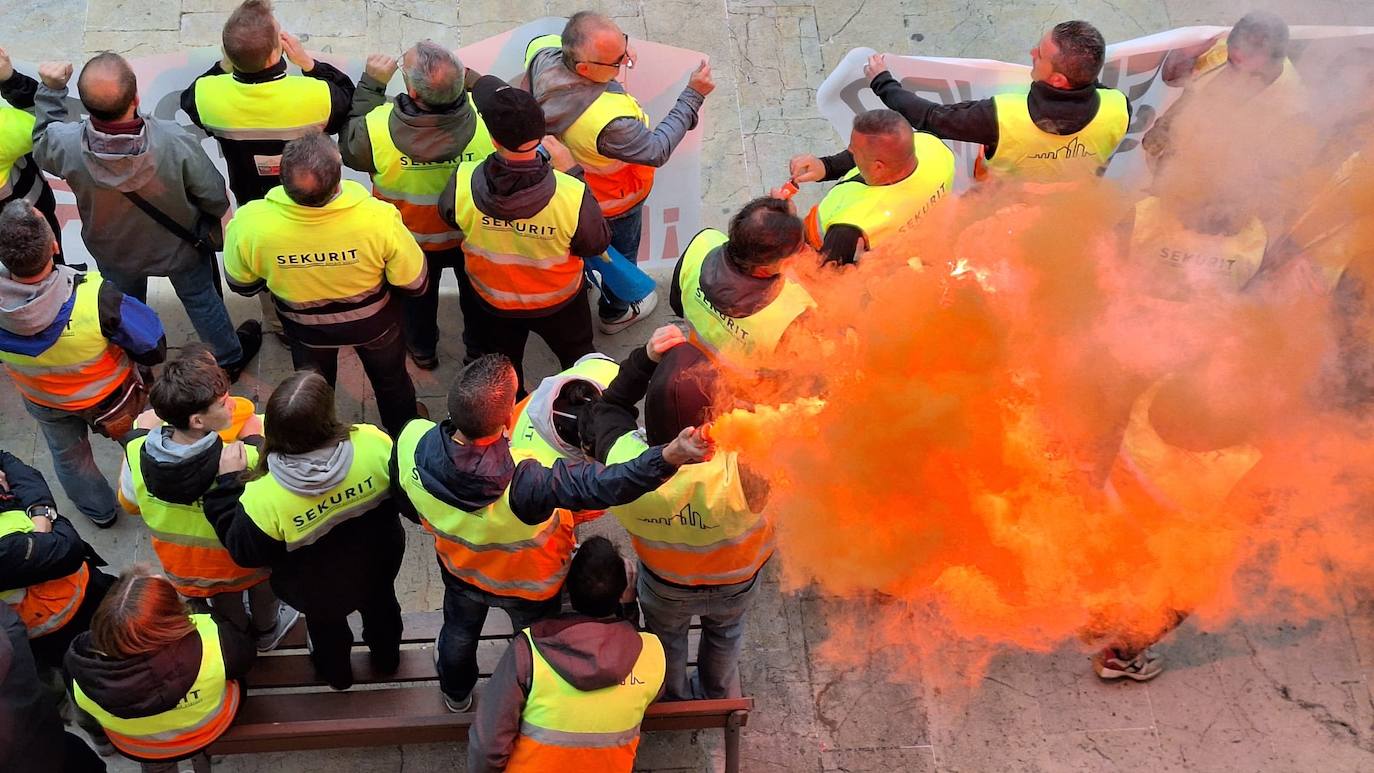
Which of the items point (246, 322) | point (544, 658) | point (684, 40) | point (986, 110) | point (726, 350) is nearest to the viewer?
point (544, 658)

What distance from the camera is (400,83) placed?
A: 643 centimetres

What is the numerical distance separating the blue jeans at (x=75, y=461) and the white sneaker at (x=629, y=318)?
2469mm

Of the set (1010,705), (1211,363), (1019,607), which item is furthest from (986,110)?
(1010,705)

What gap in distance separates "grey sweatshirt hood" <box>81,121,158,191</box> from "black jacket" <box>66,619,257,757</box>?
2.15 meters

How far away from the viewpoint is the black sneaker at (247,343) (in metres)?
A: 5.97

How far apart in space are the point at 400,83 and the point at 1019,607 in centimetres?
416

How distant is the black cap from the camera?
4441mm

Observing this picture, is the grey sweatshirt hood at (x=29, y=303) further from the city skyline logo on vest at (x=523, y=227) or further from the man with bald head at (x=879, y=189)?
the man with bald head at (x=879, y=189)

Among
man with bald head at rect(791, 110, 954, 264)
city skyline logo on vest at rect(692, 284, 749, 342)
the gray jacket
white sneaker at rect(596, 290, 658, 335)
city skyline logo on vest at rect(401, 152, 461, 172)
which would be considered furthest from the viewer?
white sneaker at rect(596, 290, 658, 335)

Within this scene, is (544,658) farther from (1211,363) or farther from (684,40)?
(684,40)

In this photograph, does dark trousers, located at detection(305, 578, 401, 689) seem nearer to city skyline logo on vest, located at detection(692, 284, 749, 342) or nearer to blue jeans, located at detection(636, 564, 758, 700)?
blue jeans, located at detection(636, 564, 758, 700)

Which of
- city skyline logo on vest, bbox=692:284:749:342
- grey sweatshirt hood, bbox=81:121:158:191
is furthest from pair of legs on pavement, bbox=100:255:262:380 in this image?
city skyline logo on vest, bbox=692:284:749:342

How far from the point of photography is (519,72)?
6055 mm

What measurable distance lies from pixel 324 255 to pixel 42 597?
5.23ft
